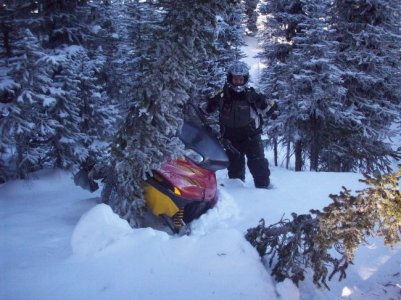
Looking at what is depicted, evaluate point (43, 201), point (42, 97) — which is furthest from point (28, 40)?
point (43, 201)

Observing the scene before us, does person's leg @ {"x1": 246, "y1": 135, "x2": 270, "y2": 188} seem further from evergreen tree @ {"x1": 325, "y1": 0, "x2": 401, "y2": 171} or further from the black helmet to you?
evergreen tree @ {"x1": 325, "y1": 0, "x2": 401, "y2": 171}

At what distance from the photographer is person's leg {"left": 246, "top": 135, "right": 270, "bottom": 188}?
6.32m

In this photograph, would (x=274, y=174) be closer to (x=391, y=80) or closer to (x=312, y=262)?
(x=312, y=262)

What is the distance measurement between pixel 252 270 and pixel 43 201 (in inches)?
140

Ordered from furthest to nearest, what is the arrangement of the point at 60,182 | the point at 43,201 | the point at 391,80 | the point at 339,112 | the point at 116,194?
the point at 391,80 < the point at 339,112 < the point at 60,182 < the point at 43,201 < the point at 116,194

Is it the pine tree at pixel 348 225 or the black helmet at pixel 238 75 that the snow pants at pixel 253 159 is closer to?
the black helmet at pixel 238 75

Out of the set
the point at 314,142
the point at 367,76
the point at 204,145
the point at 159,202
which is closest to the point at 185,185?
the point at 159,202

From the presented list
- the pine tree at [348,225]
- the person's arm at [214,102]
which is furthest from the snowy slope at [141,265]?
the person's arm at [214,102]

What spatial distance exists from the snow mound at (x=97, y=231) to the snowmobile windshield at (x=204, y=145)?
1264 mm

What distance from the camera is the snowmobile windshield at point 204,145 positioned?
425 centimetres

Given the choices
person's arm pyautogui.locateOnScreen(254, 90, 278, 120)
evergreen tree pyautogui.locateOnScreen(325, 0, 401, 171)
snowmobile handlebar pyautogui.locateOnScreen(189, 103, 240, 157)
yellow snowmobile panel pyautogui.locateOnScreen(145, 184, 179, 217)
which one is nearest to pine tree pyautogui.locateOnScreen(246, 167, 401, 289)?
yellow snowmobile panel pyautogui.locateOnScreen(145, 184, 179, 217)

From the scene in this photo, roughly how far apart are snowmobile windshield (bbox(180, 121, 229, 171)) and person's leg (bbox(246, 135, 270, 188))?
2.04 meters

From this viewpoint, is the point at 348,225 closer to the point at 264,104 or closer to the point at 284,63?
the point at 264,104

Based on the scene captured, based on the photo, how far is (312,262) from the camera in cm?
272
